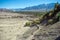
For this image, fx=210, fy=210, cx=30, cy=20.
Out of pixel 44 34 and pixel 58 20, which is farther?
pixel 58 20

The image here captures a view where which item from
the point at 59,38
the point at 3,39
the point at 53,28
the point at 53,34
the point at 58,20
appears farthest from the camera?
the point at 3,39

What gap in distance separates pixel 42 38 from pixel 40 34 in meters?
1.14

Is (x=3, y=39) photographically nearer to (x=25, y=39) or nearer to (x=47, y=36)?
(x=25, y=39)

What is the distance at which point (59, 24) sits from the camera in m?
20.7

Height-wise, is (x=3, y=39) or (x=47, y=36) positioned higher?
(x=47, y=36)

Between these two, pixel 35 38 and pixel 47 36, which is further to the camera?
pixel 35 38

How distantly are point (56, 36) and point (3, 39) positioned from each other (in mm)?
10510

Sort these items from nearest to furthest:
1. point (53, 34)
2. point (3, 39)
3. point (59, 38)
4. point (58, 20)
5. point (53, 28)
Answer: point (59, 38), point (53, 34), point (53, 28), point (58, 20), point (3, 39)

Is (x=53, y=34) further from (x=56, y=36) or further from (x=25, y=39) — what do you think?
(x=25, y=39)

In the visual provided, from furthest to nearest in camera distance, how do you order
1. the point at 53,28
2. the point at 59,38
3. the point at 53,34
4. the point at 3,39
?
the point at 3,39, the point at 53,28, the point at 53,34, the point at 59,38

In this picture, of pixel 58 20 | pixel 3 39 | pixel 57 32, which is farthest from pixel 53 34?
pixel 3 39

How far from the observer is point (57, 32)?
19.2 metres

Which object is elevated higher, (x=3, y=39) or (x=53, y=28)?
(x=53, y=28)

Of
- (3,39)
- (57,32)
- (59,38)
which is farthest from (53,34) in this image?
(3,39)
